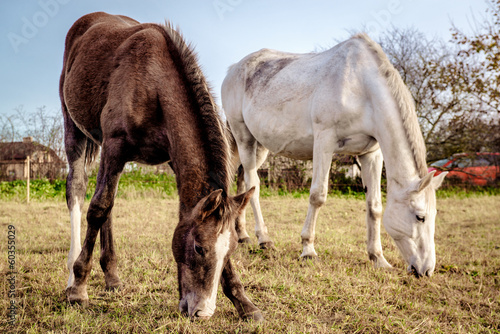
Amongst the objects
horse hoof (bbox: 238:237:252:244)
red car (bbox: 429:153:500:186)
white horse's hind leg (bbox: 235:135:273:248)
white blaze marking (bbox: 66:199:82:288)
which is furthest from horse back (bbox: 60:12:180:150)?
red car (bbox: 429:153:500:186)

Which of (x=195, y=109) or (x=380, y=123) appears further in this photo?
(x=380, y=123)

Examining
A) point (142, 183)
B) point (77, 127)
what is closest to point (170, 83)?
point (77, 127)

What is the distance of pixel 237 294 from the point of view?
2.56 metres

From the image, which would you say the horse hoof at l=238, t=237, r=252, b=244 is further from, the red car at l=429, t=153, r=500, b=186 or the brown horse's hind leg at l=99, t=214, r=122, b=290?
the red car at l=429, t=153, r=500, b=186

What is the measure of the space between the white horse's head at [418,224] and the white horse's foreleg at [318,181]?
0.83 meters

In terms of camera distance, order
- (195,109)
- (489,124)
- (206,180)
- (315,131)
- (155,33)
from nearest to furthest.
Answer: (206,180)
(195,109)
(155,33)
(315,131)
(489,124)

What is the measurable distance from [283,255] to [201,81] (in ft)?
8.37

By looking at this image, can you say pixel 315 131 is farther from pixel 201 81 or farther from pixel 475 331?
pixel 475 331

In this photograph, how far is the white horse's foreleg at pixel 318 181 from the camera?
4113mm

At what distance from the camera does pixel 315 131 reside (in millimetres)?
4250

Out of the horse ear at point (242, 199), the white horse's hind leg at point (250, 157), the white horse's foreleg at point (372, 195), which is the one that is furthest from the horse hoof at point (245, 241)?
the horse ear at point (242, 199)

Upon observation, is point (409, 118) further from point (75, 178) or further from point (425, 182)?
→ point (75, 178)

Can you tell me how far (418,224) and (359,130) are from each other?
1163 mm

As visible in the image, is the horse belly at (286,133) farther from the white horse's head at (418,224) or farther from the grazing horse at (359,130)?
the white horse's head at (418,224)
